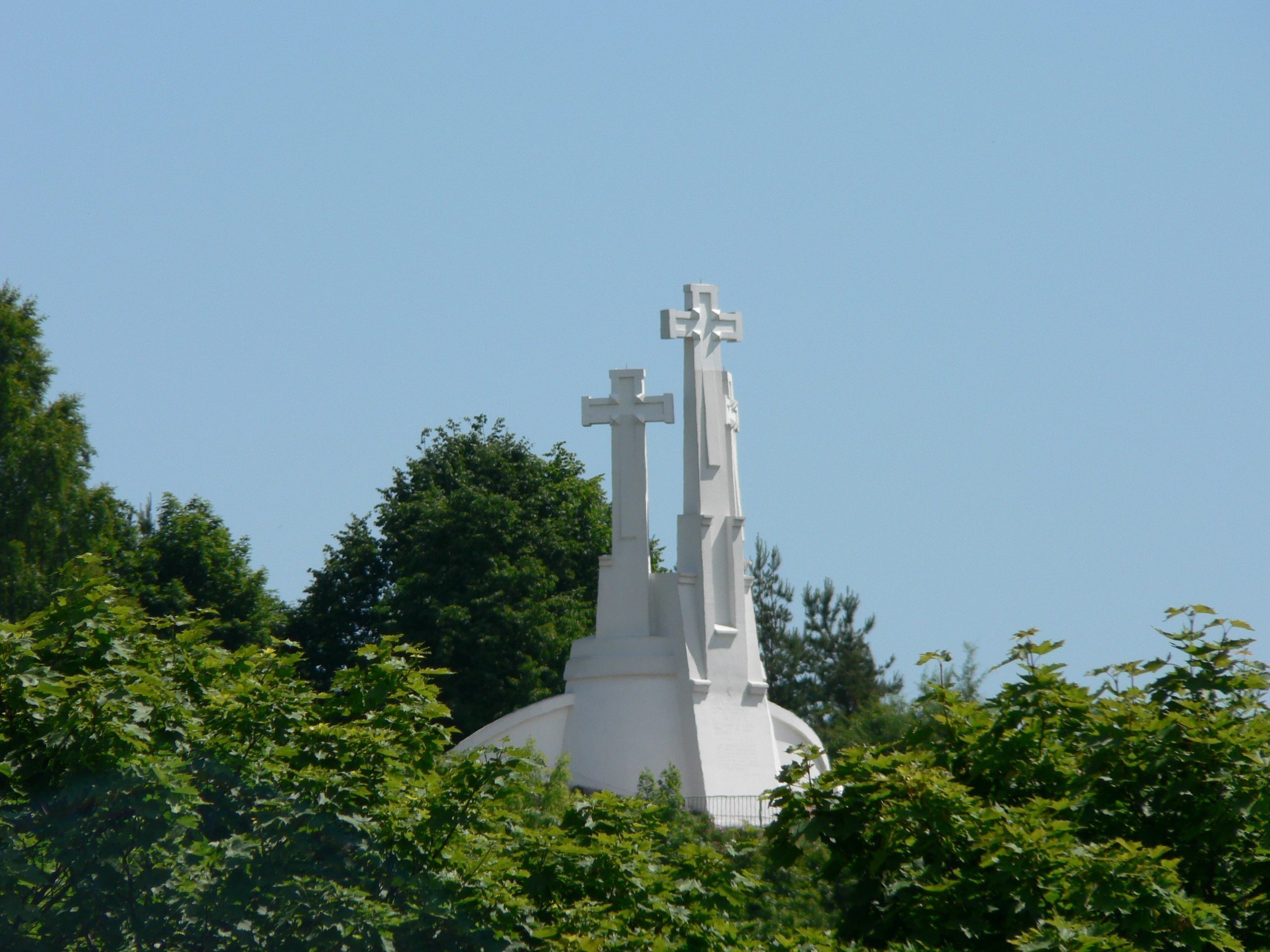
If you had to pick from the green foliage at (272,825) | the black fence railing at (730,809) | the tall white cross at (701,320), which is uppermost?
the tall white cross at (701,320)

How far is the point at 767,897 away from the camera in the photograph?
75.8 ft

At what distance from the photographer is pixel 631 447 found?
30.4m

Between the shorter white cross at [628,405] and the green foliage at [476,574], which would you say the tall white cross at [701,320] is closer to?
the shorter white cross at [628,405]

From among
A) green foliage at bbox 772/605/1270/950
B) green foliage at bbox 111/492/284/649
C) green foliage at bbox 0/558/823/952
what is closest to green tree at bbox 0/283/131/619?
green foliage at bbox 111/492/284/649

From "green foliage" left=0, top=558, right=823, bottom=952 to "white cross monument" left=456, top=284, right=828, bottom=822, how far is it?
47.2 ft

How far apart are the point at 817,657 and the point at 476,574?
1432 centimetres

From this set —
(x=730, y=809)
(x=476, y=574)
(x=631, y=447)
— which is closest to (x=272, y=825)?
(x=730, y=809)

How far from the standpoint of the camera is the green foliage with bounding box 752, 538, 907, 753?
5119 cm

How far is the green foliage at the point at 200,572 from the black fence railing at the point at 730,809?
14.5 metres

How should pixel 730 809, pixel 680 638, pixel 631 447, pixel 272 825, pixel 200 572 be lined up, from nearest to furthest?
pixel 272 825 → pixel 730 809 → pixel 680 638 → pixel 631 447 → pixel 200 572

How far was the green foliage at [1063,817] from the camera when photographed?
11875mm

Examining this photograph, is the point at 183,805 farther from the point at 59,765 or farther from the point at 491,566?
the point at 491,566

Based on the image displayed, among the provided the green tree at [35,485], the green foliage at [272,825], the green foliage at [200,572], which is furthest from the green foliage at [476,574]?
the green foliage at [272,825]

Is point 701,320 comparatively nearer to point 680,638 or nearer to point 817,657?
point 680,638
